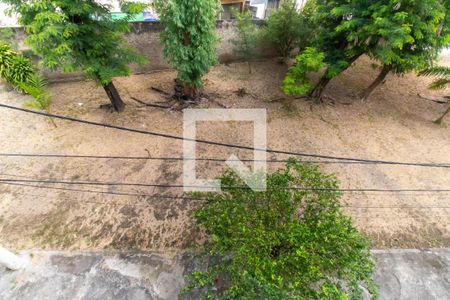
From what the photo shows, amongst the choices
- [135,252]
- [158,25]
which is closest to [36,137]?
[135,252]

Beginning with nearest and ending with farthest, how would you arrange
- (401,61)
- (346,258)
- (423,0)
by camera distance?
(346,258) → (423,0) → (401,61)

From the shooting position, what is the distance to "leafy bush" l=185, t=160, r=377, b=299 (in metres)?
3.12

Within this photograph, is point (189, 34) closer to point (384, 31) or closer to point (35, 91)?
point (35, 91)

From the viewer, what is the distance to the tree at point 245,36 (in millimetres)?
9195

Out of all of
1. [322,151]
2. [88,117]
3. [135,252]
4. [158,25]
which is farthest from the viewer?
[158,25]

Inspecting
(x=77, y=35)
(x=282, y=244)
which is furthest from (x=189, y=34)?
(x=282, y=244)

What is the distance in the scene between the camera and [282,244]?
3.58 m

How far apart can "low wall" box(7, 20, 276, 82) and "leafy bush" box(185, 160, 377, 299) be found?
7.08 meters

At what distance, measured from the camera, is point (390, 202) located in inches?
240

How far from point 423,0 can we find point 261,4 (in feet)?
32.3

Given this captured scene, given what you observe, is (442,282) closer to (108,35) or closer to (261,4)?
(108,35)

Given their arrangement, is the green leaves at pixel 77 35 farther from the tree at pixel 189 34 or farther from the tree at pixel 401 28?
the tree at pixel 401 28

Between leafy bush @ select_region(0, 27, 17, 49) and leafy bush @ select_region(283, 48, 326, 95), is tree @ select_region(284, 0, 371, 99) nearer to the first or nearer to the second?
leafy bush @ select_region(283, 48, 326, 95)

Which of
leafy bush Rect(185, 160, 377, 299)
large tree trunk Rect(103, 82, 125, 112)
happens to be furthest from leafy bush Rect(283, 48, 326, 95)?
large tree trunk Rect(103, 82, 125, 112)
